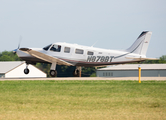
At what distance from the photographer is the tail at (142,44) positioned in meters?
24.3

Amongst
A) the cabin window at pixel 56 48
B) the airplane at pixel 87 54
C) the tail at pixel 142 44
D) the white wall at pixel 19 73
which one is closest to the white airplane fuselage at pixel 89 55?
the airplane at pixel 87 54

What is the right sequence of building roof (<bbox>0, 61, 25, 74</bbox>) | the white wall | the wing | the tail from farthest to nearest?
the white wall → building roof (<bbox>0, 61, 25, 74</bbox>) → the wing → the tail

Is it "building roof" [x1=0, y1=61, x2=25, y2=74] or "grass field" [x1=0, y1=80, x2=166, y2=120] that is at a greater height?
"grass field" [x1=0, y1=80, x2=166, y2=120]

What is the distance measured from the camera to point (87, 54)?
25156mm

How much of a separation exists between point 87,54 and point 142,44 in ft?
16.4

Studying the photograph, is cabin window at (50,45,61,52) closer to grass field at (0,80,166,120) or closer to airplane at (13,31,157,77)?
airplane at (13,31,157,77)

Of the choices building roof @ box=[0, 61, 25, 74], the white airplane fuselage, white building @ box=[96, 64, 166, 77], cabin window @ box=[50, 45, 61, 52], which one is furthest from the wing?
white building @ box=[96, 64, 166, 77]

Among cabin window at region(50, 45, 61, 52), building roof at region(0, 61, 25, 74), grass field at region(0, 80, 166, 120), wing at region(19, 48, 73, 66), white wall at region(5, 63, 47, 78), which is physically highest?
cabin window at region(50, 45, 61, 52)

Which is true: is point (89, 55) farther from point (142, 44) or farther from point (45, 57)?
point (142, 44)

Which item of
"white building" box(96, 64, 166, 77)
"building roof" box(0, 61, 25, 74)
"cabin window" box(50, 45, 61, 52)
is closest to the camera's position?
"cabin window" box(50, 45, 61, 52)

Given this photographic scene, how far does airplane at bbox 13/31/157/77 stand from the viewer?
2445 cm

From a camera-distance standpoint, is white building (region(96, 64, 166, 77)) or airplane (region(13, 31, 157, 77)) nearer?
airplane (region(13, 31, 157, 77))

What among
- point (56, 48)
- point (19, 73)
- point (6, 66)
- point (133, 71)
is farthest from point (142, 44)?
point (6, 66)

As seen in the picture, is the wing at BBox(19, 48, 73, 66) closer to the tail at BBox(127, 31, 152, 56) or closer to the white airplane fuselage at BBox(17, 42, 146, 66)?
the white airplane fuselage at BBox(17, 42, 146, 66)
